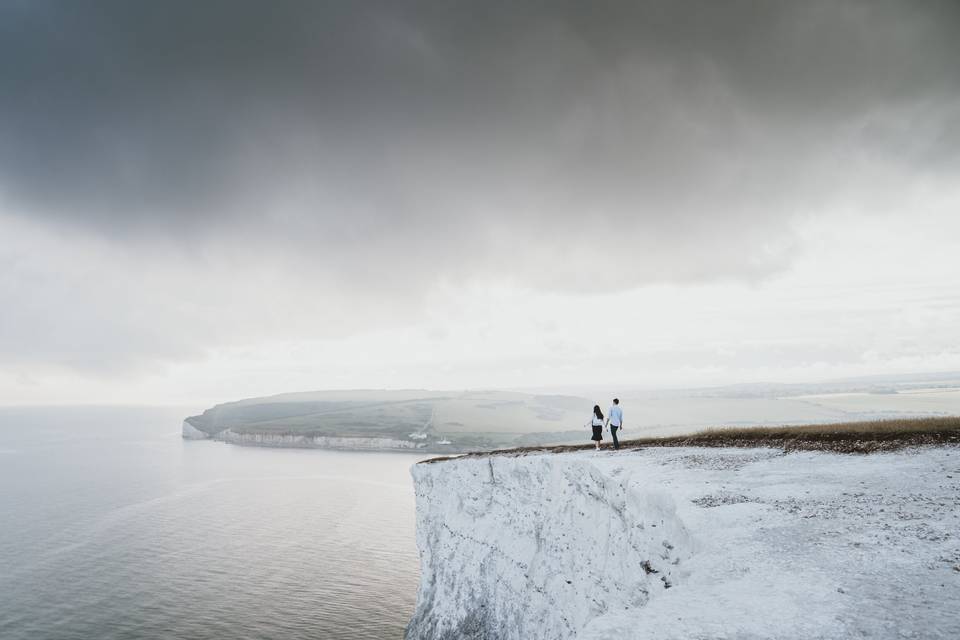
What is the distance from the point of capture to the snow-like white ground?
684cm

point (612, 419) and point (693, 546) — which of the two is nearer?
point (693, 546)

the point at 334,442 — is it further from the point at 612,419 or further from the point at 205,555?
the point at 612,419

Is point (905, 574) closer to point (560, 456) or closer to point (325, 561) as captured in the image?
point (560, 456)

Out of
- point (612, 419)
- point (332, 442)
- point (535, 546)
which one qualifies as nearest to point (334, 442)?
point (332, 442)

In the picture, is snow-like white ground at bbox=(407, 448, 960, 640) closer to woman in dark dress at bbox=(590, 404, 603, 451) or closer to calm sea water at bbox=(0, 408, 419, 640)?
woman in dark dress at bbox=(590, 404, 603, 451)

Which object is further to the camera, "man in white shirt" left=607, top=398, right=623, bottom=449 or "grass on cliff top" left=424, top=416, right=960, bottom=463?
"man in white shirt" left=607, top=398, right=623, bottom=449

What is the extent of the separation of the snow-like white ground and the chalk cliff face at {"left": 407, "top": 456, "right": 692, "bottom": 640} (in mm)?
95

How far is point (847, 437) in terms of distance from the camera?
1956 centimetres

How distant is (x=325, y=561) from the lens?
172ft

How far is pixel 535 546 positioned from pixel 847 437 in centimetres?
1447

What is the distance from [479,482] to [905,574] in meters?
23.9

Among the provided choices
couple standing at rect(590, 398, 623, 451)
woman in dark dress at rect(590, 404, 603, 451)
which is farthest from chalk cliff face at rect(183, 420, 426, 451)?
couple standing at rect(590, 398, 623, 451)

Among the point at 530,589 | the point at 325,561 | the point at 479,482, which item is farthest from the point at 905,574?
the point at 325,561

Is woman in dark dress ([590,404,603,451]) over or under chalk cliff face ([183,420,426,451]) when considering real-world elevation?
over
